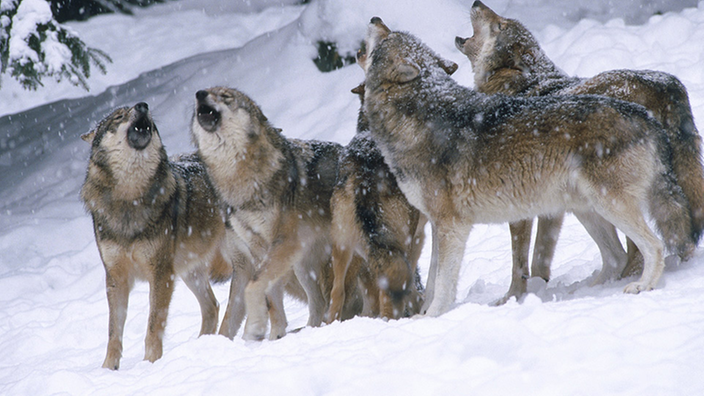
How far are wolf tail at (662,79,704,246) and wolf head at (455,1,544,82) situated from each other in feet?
4.41

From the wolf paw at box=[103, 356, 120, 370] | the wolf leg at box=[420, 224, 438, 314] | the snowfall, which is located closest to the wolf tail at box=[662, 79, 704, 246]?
the snowfall

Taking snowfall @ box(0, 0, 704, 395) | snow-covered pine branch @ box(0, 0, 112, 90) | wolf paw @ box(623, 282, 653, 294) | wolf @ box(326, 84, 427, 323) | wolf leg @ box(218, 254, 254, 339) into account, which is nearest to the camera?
snowfall @ box(0, 0, 704, 395)

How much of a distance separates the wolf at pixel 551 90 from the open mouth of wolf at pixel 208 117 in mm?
2440

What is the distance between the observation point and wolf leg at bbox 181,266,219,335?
261 inches

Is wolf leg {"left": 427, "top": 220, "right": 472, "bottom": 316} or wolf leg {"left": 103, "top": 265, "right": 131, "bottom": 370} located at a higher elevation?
wolf leg {"left": 427, "top": 220, "right": 472, "bottom": 316}

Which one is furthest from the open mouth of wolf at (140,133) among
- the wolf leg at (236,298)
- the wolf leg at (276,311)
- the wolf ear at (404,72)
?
the wolf ear at (404,72)

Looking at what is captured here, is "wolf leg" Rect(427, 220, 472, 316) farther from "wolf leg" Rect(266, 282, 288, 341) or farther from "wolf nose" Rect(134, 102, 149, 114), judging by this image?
"wolf nose" Rect(134, 102, 149, 114)

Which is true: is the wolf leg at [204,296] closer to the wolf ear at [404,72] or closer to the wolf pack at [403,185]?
the wolf pack at [403,185]

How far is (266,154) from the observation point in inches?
215

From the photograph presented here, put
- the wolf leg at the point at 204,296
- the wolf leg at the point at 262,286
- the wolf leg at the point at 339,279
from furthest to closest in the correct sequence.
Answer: the wolf leg at the point at 204,296, the wolf leg at the point at 339,279, the wolf leg at the point at 262,286

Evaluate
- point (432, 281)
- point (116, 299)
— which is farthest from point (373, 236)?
point (116, 299)

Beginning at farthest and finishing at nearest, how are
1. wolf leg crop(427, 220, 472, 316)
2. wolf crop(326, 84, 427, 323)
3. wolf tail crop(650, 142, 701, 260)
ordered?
wolf crop(326, 84, 427, 323)
wolf leg crop(427, 220, 472, 316)
wolf tail crop(650, 142, 701, 260)

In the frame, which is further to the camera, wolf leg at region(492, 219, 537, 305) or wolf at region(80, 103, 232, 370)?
wolf at region(80, 103, 232, 370)

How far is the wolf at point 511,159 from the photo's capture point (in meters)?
4.12
